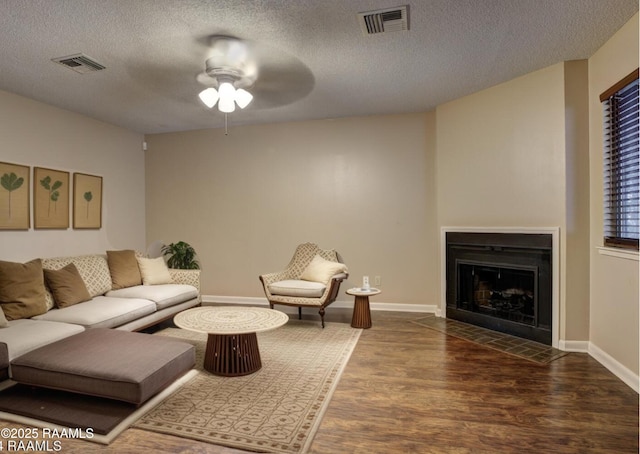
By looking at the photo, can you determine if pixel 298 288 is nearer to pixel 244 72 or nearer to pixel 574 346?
pixel 244 72

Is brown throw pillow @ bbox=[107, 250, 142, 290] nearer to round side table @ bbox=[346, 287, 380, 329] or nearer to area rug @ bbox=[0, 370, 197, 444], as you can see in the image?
area rug @ bbox=[0, 370, 197, 444]

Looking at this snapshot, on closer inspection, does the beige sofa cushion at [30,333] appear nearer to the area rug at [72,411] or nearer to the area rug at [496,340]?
the area rug at [72,411]

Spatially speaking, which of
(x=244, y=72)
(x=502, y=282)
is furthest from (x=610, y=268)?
(x=244, y=72)

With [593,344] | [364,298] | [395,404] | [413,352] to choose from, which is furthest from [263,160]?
Answer: [593,344]

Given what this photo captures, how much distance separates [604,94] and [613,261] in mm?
1380

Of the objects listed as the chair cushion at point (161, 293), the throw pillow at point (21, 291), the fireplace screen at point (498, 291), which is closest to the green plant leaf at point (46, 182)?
the throw pillow at point (21, 291)

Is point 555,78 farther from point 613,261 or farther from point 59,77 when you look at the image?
point 59,77

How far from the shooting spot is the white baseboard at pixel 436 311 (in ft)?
8.98

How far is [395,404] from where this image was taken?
241 centimetres

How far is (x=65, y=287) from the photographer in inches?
141

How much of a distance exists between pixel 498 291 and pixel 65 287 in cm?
453

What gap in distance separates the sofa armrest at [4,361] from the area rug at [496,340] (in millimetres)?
3773

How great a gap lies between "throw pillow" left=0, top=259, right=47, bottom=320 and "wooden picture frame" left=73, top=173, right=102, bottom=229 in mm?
1452

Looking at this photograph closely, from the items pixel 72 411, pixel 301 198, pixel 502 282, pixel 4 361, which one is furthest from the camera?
pixel 301 198
